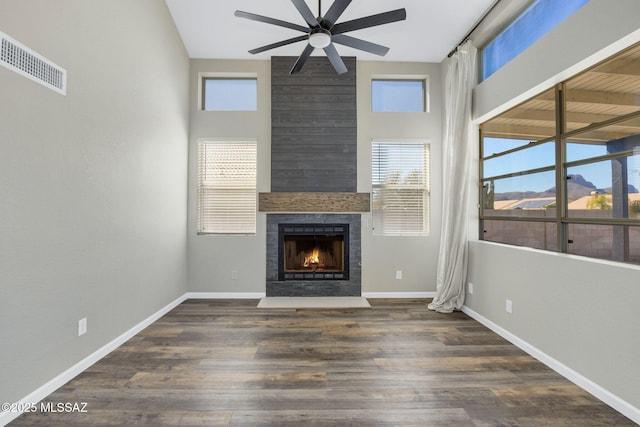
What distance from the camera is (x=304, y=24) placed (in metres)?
3.98

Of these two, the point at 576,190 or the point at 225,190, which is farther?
the point at 225,190

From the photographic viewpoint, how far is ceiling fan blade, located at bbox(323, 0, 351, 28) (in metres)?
2.39

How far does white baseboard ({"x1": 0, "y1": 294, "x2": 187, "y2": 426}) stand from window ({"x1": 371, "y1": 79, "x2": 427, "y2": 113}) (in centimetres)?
414

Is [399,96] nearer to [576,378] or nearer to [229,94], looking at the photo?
[229,94]

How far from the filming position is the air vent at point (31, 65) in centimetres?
179

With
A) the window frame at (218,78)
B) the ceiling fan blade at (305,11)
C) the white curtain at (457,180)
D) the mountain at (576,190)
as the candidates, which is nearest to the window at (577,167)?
the mountain at (576,190)

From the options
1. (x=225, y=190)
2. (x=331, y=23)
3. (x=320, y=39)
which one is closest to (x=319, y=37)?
(x=320, y=39)

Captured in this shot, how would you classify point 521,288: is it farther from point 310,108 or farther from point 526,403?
point 310,108

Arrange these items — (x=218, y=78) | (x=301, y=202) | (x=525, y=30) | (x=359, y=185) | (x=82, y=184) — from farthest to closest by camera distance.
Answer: (x=218, y=78) → (x=359, y=185) → (x=301, y=202) → (x=525, y=30) → (x=82, y=184)

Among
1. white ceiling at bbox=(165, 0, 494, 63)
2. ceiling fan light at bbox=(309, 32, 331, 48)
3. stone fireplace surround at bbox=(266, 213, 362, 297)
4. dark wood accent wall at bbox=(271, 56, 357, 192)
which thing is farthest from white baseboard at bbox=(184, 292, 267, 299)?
white ceiling at bbox=(165, 0, 494, 63)

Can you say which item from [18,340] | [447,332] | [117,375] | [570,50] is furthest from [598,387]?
[18,340]

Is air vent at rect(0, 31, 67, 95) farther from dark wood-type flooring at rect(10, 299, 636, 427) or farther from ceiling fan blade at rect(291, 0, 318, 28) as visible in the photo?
dark wood-type flooring at rect(10, 299, 636, 427)

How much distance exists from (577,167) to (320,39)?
2358mm

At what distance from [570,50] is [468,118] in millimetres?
1418
